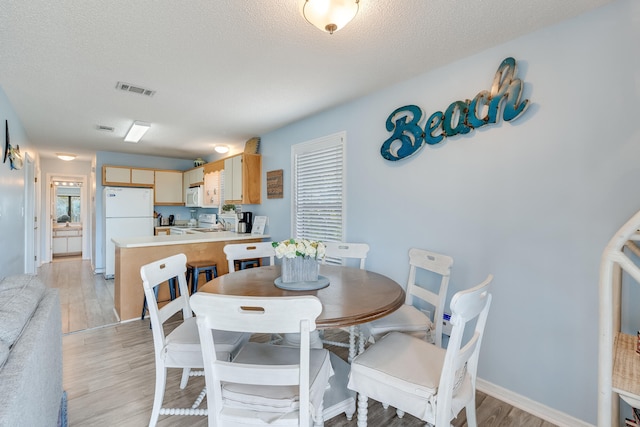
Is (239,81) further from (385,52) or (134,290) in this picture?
(134,290)

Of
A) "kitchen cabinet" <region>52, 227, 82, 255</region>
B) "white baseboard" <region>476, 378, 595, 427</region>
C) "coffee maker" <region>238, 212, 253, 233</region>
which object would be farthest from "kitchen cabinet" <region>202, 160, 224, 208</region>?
"kitchen cabinet" <region>52, 227, 82, 255</region>

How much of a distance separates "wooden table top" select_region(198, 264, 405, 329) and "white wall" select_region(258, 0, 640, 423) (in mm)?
754

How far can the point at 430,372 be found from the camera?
1.39 m

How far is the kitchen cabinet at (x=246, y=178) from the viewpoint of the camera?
14.4 feet

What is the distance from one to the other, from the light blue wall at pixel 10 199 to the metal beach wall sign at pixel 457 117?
3696 mm

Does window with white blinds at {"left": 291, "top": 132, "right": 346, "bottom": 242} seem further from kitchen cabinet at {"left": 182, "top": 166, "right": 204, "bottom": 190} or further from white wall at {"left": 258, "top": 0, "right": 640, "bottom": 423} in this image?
kitchen cabinet at {"left": 182, "top": 166, "right": 204, "bottom": 190}

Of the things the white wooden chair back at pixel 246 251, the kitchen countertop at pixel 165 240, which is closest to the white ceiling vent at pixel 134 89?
the kitchen countertop at pixel 165 240

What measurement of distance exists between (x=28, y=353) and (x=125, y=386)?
55.7 inches

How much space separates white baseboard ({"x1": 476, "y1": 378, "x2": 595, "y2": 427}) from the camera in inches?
69.0

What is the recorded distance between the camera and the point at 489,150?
2.09m

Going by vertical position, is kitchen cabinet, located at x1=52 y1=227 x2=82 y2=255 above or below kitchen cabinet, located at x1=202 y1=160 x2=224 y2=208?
below

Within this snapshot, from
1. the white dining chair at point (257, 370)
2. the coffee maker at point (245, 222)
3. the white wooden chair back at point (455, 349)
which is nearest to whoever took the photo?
the white dining chair at point (257, 370)

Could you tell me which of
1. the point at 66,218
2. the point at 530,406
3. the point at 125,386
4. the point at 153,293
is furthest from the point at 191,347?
the point at 66,218

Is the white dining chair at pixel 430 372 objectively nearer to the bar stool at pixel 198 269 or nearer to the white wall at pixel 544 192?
the white wall at pixel 544 192
